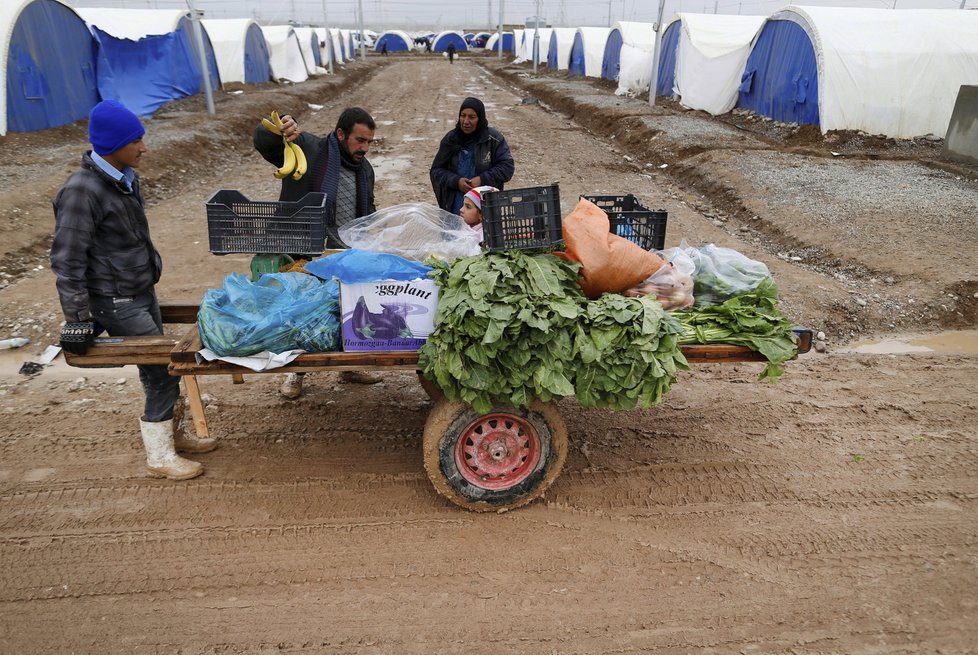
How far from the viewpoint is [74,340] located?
137 inches

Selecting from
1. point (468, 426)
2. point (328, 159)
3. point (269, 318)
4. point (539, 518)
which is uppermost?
point (328, 159)

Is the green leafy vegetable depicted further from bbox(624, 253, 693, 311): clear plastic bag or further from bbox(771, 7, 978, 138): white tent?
bbox(771, 7, 978, 138): white tent

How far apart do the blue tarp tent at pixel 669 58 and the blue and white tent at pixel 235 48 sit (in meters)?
16.5

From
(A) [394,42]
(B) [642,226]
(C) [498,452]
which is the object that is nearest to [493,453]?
(C) [498,452]

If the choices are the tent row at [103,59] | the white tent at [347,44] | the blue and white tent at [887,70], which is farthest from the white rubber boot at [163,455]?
the white tent at [347,44]

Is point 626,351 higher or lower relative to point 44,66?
lower

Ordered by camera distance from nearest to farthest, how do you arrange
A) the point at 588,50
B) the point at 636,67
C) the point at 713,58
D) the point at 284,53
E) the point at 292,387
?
the point at 292,387 < the point at 713,58 < the point at 636,67 < the point at 284,53 < the point at 588,50

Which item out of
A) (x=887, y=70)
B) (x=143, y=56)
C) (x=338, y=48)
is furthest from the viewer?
(x=338, y=48)

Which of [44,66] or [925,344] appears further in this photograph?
[44,66]

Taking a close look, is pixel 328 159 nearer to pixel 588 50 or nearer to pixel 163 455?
pixel 163 455

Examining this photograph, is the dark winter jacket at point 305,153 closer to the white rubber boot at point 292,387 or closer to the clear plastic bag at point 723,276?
the white rubber boot at point 292,387

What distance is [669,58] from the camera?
Answer: 23109 millimetres

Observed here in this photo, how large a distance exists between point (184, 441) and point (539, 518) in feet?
8.20

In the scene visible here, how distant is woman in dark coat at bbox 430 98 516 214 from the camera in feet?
18.4
